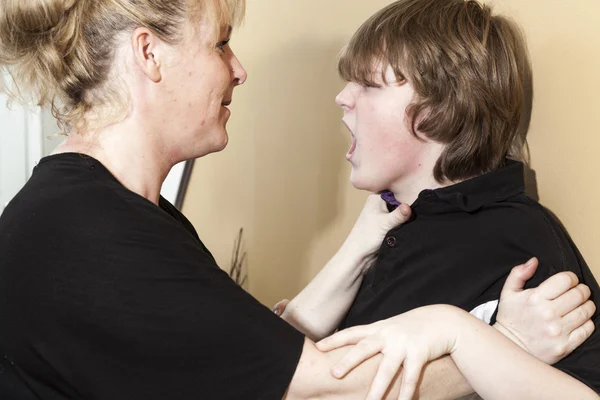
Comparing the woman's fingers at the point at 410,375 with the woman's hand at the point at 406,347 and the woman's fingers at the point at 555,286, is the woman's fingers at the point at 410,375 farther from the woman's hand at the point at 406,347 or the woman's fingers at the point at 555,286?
the woman's fingers at the point at 555,286

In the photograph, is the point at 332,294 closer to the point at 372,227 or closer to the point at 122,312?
the point at 372,227

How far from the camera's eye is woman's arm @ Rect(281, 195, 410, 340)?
1634 millimetres

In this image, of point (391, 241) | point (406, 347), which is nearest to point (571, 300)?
point (406, 347)

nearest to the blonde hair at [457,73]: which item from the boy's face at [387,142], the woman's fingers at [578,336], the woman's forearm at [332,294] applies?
the boy's face at [387,142]

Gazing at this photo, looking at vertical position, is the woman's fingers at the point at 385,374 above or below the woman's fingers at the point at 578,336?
above

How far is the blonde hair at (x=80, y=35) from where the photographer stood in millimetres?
1311

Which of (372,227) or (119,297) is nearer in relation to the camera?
(119,297)

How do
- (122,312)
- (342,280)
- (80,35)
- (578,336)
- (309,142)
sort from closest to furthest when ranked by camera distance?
(122,312), (578,336), (80,35), (342,280), (309,142)

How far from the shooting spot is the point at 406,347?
117 cm

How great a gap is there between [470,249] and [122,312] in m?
0.64

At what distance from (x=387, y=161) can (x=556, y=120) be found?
329mm

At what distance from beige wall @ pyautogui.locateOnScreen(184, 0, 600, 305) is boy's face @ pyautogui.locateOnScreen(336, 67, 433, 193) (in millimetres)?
249

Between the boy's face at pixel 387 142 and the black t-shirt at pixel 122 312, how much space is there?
482mm

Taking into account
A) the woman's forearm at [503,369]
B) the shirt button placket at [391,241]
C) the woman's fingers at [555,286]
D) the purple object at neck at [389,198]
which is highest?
the purple object at neck at [389,198]
